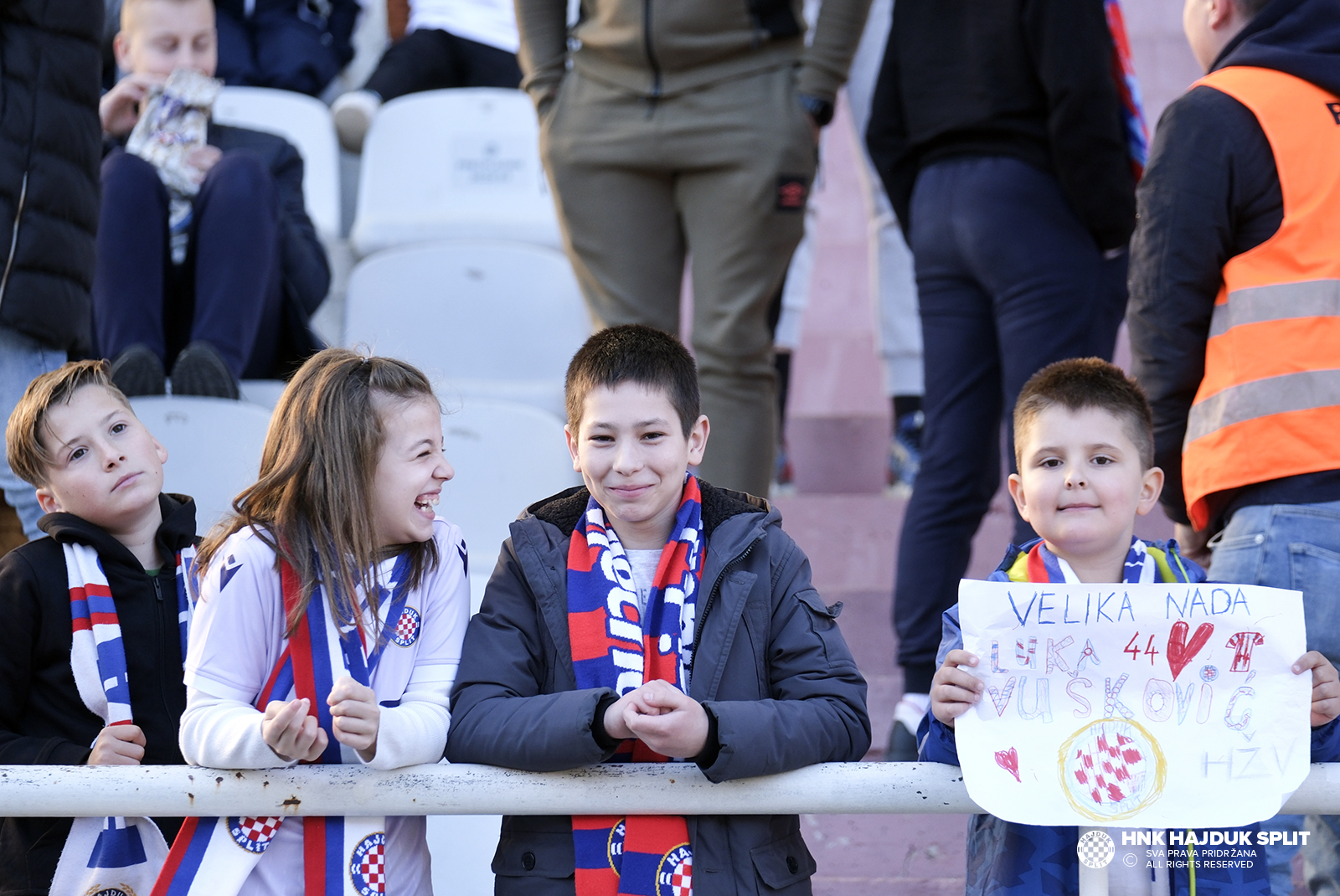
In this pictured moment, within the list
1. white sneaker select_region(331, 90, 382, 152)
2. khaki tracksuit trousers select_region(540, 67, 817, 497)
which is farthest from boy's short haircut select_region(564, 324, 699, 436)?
white sneaker select_region(331, 90, 382, 152)

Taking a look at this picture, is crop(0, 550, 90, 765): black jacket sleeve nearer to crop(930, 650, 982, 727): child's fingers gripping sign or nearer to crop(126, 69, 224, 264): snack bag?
crop(930, 650, 982, 727): child's fingers gripping sign

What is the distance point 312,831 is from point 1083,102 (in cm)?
187

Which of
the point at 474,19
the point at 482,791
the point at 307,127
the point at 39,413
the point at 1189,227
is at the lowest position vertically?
the point at 482,791

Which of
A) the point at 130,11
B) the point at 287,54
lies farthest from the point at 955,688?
the point at 287,54

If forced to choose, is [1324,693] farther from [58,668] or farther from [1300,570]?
[58,668]

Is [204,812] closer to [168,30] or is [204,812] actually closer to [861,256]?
[168,30]

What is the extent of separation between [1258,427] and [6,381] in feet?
6.21

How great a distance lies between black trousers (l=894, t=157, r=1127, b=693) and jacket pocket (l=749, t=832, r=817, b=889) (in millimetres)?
930

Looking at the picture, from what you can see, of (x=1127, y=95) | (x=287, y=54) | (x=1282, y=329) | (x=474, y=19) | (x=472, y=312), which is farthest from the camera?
(x=287, y=54)

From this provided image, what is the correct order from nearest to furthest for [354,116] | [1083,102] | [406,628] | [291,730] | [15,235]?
1. [291,730]
2. [406,628]
3. [15,235]
4. [1083,102]
5. [354,116]

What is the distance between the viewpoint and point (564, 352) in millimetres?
3771

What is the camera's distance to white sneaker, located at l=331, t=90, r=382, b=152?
4.75m

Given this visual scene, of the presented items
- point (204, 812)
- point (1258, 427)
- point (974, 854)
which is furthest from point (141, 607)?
point (1258, 427)

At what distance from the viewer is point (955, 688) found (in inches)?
59.6
